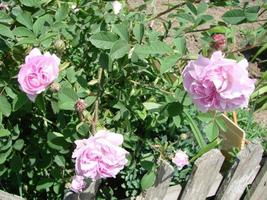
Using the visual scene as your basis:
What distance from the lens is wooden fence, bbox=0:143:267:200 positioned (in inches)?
72.1

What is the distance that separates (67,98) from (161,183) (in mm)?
602

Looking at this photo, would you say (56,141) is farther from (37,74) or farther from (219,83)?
(219,83)

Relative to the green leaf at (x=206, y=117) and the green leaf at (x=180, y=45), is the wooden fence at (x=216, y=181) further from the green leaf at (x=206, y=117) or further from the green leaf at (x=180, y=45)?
the green leaf at (x=180, y=45)

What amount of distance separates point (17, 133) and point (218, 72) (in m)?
0.83

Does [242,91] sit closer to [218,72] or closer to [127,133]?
[218,72]

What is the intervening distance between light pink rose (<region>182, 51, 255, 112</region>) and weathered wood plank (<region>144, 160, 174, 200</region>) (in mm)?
601

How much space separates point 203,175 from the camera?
1.96 meters

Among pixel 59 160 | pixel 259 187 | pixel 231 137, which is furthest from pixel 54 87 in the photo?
pixel 259 187

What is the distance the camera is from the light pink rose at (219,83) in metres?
1.15

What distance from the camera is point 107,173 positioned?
126cm

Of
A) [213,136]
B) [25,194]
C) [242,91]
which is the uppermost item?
[242,91]

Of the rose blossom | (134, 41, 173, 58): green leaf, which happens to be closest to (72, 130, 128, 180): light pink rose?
(134, 41, 173, 58): green leaf

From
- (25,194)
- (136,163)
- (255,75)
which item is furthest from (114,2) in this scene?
(255,75)

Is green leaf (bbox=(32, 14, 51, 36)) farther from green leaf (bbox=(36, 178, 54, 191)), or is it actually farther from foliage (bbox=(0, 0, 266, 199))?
green leaf (bbox=(36, 178, 54, 191))
